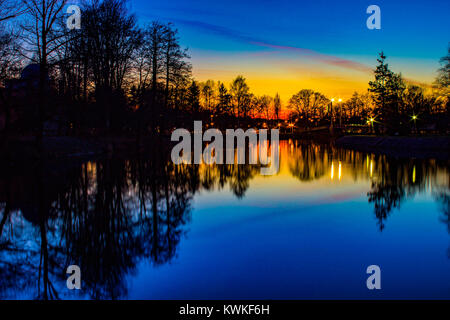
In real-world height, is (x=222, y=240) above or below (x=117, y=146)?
below

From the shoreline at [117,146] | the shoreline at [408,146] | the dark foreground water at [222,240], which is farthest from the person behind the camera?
the shoreline at [408,146]

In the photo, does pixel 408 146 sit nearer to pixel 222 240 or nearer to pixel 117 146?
pixel 117 146

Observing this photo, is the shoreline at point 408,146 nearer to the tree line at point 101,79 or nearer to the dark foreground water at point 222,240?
the tree line at point 101,79

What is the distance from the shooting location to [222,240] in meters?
7.18

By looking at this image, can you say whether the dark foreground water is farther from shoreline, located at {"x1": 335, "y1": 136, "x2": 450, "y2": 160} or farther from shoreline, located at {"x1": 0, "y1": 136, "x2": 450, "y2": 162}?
shoreline, located at {"x1": 335, "y1": 136, "x2": 450, "y2": 160}

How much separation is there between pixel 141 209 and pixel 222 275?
5243 mm

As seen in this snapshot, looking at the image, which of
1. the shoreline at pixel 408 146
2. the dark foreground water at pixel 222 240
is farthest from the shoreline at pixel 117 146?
the dark foreground water at pixel 222 240

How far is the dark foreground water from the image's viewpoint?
194 inches

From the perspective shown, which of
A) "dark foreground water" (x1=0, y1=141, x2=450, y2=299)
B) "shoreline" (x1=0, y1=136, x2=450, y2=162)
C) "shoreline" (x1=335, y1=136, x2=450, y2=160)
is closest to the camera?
"dark foreground water" (x1=0, y1=141, x2=450, y2=299)

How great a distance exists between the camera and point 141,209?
10.0 meters

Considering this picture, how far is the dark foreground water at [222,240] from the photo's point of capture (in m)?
4.92

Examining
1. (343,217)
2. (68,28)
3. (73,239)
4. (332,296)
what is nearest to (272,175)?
(343,217)

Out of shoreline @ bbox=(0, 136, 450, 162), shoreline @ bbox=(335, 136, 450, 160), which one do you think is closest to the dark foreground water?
shoreline @ bbox=(0, 136, 450, 162)

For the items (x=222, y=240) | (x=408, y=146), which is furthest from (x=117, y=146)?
(x=222, y=240)
